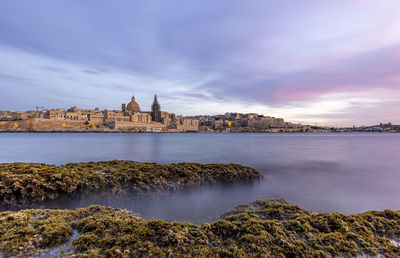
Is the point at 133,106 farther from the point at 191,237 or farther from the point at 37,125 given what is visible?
the point at 191,237

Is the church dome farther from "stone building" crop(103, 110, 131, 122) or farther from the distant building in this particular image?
"stone building" crop(103, 110, 131, 122)

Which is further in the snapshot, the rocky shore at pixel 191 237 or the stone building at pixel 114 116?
the stone building at pixel 114 116

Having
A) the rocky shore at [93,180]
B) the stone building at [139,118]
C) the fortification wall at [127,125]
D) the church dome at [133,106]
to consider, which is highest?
the church dome at [133,106]

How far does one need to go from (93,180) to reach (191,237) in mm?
4608

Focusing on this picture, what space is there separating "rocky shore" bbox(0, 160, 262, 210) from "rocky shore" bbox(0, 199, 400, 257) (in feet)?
5.57

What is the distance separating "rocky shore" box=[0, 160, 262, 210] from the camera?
511 centimetres

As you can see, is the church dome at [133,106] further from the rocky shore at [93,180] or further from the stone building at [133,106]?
the rocky shore at [93,180]

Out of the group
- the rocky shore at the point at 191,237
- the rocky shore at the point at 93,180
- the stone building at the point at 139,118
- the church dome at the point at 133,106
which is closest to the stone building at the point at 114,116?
the stone building at the point at 139,118

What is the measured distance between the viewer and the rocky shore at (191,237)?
9.11 ft

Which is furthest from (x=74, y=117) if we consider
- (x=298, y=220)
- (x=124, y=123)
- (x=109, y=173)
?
(x=298, y=220)

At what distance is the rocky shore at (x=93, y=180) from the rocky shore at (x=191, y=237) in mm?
1699

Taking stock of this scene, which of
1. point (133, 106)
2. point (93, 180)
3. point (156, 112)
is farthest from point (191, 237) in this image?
point (133, 106)

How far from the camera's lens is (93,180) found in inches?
247

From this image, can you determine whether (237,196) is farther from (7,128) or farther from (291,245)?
(7,128)
